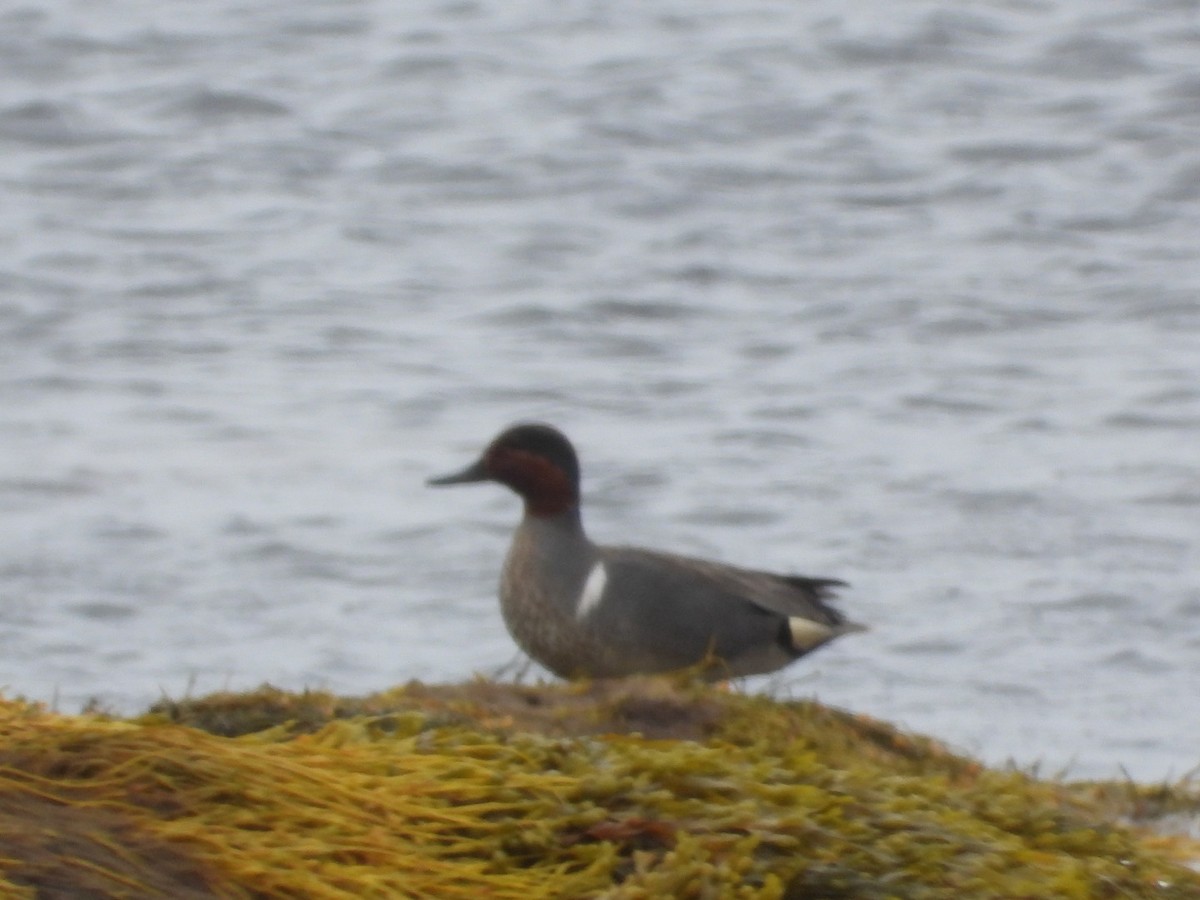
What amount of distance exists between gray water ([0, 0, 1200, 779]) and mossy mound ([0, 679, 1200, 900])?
1.26 m

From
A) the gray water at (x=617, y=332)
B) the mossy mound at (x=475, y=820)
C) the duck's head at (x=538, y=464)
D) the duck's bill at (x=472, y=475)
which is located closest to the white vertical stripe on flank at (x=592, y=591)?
the duck's head at (x=538, y=464)

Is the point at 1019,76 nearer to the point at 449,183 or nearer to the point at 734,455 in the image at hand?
the point at 449,183

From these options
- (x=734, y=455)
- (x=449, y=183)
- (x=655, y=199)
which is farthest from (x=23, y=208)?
(x=734, y=455)

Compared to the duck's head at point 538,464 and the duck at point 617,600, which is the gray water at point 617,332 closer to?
the duck at point 617,600

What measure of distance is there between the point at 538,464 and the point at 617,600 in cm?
63

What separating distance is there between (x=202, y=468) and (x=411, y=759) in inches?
259

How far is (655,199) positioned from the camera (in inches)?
556

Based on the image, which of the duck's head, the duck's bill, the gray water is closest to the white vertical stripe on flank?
the duck's head

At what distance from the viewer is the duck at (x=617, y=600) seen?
245 inches

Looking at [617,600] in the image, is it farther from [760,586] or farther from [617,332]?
[617,332]

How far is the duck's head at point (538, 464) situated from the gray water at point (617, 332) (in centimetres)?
84

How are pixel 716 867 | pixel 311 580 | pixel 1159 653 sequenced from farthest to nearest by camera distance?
pixel 311 580, pixel 1159 653, pixel 716 867

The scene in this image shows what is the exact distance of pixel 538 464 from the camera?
265 inches

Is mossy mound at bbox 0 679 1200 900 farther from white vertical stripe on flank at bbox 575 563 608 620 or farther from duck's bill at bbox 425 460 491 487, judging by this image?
duck's bill at bbox 425 460 491 487
